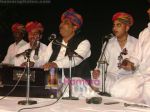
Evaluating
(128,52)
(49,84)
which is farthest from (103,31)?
(49,84)

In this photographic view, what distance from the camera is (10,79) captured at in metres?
4.06

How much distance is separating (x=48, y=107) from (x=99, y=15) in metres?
3.37

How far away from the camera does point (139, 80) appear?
4781mm

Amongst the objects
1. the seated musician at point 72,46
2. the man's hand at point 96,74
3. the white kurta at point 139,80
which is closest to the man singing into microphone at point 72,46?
the seated musician at point 72,46

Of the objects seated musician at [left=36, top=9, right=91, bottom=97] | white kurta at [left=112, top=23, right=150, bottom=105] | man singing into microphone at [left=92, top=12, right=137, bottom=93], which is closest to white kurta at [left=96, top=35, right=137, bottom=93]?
man singing into microphone at [left=92, top=12, right=137, bottom=93]

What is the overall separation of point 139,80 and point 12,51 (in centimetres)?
325

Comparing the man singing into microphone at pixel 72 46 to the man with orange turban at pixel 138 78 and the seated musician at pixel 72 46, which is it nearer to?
the seated musician at pixel 72 46

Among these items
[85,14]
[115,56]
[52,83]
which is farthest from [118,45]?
[52,83]

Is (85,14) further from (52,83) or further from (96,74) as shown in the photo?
(52,83)

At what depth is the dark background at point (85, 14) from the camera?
20.7 ft

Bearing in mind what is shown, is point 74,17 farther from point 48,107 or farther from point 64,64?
point 48,107

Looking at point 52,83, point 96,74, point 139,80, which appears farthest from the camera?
point 96,74

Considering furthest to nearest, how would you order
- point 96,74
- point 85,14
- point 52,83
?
point 85,14, point 96,74, point 52,83

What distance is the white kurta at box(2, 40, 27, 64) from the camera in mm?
6996
